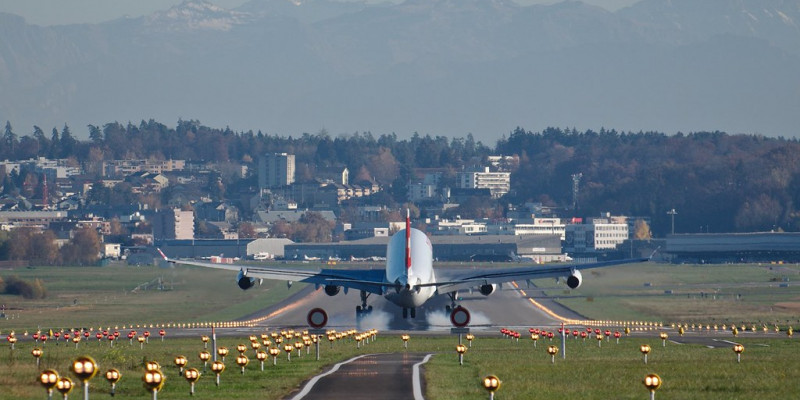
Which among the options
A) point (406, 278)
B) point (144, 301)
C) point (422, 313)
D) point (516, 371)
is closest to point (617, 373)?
point (516, 371)

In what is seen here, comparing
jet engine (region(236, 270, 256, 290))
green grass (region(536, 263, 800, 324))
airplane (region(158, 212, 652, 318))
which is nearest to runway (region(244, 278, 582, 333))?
green grass (region(536, 263, 800, 324))

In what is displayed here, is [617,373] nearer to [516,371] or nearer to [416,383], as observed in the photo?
[516,371]

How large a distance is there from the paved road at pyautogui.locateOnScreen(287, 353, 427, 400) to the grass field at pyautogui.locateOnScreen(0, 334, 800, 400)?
641 mm

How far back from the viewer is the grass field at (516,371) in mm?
48062

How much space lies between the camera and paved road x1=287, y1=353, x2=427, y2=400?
154ft

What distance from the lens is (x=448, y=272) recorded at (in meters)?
93.6

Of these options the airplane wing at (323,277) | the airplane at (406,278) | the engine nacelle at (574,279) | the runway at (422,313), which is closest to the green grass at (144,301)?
the runway at (422,313)

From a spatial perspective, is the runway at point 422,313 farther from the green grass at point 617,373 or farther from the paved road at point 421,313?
the green grass at point 617,373

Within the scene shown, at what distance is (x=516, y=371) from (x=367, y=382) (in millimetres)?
6823

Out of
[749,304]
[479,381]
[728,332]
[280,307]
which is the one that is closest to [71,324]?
[280,307]

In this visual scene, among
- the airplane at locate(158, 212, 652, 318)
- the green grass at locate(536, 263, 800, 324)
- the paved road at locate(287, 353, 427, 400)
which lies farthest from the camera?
the green grass at locate(536, 263, 800, 324)

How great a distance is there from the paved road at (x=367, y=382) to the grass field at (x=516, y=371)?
0.64 metres

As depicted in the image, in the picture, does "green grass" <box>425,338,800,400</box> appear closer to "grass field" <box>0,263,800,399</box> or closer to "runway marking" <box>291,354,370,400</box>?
"grass field" <box>0,263,800,399</box>

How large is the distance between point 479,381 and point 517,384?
202cm
